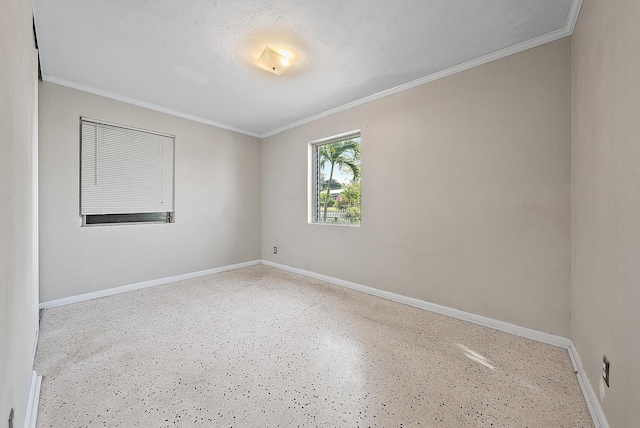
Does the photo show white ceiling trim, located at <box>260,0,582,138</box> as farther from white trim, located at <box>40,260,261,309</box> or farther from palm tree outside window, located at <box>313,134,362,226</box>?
white trim, located at <box>40,260,261,309</box>

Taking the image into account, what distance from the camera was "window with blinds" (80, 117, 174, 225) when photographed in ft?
9.80

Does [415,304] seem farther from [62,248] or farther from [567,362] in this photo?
[62,248]

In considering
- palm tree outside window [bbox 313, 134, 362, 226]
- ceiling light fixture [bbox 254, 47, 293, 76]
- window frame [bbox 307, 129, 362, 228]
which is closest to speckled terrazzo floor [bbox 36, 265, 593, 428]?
palm tree outside window [bbox 313, 134, 362, 226]

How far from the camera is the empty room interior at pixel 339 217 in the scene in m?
1.29

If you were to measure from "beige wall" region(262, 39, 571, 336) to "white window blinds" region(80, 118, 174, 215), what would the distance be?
2593 millimetres

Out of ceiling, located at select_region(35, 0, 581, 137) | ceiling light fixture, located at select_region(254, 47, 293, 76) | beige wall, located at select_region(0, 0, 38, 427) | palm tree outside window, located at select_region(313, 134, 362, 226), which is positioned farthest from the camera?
palm tree outside window, located at select_region(313, 134, 362, 226)

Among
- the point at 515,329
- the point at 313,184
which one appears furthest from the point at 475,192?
the point at 313,184

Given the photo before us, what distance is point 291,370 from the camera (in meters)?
1.71

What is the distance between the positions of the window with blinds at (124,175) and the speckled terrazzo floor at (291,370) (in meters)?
1.17

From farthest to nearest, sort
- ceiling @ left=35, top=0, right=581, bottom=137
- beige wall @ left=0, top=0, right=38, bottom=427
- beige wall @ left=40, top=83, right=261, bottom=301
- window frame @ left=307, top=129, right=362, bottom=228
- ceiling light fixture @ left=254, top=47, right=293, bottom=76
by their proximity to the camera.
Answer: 1. window frame @ left=307, top=129, right=362, bottom=228
2. beige wall @ left=40, top=83, right=261, bottom=301
3. ceiling light fixture @ left=254, top=47, right=293, bottom=76
4. ceiling @ left=35, top=0, right=581, bottom=137
5. beige wall @ left=0, top=0, right=38, bottom=427

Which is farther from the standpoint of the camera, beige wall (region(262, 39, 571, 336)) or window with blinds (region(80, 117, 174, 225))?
window with blinds (region(80, 117, 174, 225))

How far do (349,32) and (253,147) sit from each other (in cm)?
308

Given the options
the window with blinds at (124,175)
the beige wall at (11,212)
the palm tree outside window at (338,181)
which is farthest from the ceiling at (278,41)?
the beige wall at (11,212)

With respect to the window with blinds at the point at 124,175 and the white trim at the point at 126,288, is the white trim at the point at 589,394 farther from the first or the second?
the window with blinds at the point at 124,175
